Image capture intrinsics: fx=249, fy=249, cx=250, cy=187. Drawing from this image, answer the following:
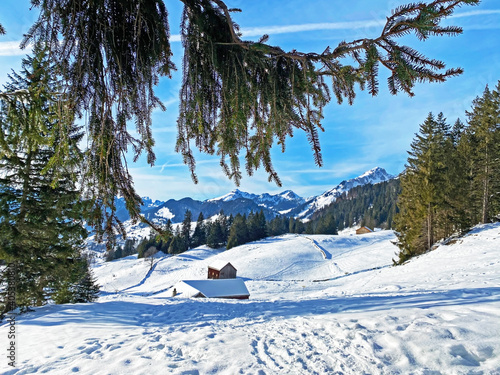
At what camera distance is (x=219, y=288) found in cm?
2425

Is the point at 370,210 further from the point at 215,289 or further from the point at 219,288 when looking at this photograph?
the point at 215,289

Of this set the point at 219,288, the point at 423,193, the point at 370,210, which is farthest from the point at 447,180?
the point at 370,210

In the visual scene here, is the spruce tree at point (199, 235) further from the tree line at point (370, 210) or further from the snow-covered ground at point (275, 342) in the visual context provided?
the snow-covered ground at point (275, 342)

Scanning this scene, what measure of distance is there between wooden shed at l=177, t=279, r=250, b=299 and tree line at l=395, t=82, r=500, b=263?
1614 cm

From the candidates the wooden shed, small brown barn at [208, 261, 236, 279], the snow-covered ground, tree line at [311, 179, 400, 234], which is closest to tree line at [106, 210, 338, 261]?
tree line at [311, 179, 400, 234]

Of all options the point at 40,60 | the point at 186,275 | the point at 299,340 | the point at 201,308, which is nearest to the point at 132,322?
the point at 201,308

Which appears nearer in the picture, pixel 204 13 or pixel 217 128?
pixel 204 13

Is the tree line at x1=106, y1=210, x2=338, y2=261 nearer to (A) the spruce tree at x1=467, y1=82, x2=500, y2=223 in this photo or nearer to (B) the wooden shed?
(B) the wooden shed

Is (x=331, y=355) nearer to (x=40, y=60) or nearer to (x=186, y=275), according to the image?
(x=40, y=60)

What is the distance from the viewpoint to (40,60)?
84.2 inches

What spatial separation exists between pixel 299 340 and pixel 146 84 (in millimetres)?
4486

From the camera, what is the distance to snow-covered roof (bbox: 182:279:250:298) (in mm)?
23266

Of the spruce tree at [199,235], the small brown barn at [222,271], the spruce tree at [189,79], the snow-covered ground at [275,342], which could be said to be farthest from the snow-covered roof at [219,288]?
the spruce tree at [199,235]

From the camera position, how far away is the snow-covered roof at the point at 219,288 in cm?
2327
